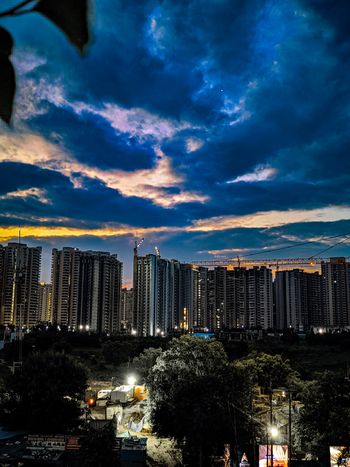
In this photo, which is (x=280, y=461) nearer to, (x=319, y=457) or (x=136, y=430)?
(x=319, y=457)

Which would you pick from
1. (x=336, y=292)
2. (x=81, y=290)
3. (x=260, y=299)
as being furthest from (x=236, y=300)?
(x=81, y=290)

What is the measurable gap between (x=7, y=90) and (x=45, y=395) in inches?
1086

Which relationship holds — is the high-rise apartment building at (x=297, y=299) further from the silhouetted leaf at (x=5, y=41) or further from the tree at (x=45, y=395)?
the silhouetted leaf at (x=5, y=41)

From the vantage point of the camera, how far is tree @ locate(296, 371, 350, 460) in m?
20.7

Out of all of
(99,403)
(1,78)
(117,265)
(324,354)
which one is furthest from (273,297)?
(1,78)

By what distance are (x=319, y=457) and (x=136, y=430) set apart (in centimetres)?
1250

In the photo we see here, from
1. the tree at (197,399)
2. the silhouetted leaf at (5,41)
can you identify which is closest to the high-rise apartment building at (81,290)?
the tree at (197,399)

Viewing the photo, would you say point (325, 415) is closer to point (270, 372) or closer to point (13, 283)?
point (270, 372)

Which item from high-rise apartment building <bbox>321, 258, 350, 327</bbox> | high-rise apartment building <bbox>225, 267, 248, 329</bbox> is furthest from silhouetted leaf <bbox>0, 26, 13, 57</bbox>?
high-rise apartment building <bbox>225, 267, 248, 329</bbox>

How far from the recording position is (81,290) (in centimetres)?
10219

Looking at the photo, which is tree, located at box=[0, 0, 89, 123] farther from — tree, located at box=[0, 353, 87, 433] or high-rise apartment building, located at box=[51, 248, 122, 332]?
high-rise apartment building, located at box=[51, 248, 122, 332]

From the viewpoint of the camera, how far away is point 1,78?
1.47 m

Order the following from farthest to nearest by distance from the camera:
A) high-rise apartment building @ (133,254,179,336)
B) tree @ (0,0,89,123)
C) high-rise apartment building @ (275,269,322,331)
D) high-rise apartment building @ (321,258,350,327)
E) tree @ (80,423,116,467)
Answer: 1. high-rise apartment building @ (275,269,322,331)
2. high-rise apartment building @ (321,258,350,327)
3. high-rise apartment building @ (133,254,179,336)
4. tree @ (80,423,116,467)
5. tree @ (0,0,89,123)

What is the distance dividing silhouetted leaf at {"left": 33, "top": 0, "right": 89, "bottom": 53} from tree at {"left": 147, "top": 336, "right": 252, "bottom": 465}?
21.3 metres
